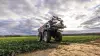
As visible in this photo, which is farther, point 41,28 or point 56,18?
point 41,28

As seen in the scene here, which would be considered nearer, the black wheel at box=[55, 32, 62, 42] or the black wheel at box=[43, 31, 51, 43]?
the black wheel at box=[43, 31, 51, 43]

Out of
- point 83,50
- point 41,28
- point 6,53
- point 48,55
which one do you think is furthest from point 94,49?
point 41,28

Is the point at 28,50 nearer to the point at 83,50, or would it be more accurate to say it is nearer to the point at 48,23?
the point at 83,50

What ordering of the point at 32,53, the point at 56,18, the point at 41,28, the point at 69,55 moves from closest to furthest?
the point at 69,55, the point at 32,53, the point at 56,18, the point at 41,28

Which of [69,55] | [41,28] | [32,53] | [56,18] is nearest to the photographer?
[69,55]

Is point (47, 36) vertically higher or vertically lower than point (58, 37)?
higher

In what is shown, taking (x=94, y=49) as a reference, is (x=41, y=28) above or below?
above

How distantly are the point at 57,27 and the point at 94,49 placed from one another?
6.50 m

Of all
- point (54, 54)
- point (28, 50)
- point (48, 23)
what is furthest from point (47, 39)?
point (54, 54)

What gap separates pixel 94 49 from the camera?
16.6 m

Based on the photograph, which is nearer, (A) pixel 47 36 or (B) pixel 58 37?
(A) pixel 47 36

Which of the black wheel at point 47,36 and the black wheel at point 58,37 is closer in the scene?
the black wheel at point 47,36

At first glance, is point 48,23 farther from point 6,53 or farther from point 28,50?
point 6,53

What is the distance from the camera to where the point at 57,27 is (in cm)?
2219
